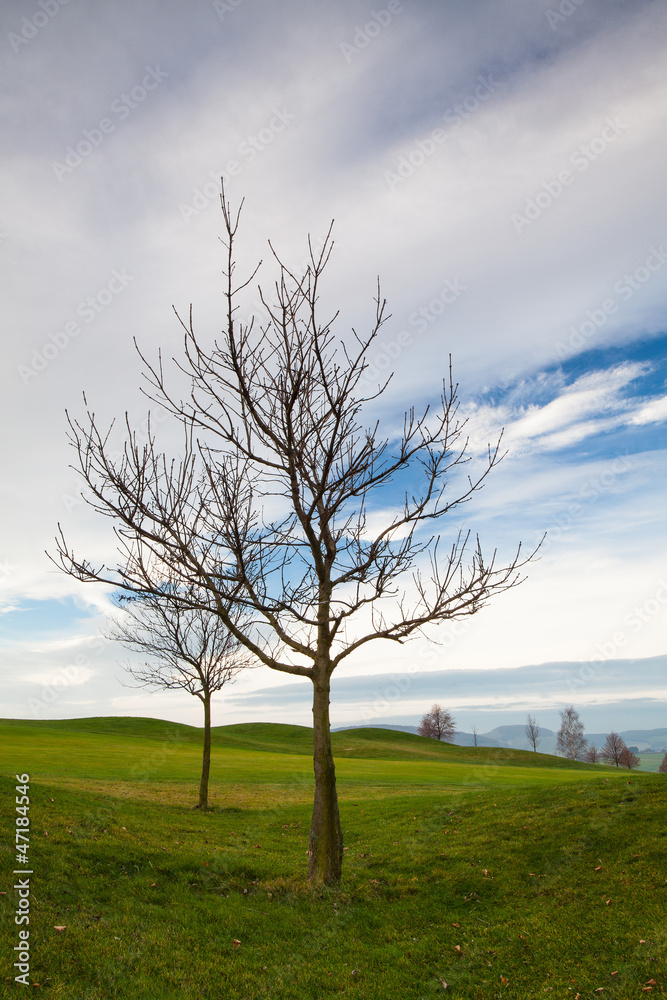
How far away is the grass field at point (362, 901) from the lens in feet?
23.1

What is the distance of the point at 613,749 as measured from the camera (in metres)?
93.1

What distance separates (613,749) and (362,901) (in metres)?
102

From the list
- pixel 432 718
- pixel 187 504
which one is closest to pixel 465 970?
pixel 187 504

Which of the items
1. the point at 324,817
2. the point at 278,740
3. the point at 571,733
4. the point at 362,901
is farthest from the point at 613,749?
the point at 324,817

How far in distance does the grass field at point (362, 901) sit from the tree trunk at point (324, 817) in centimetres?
35

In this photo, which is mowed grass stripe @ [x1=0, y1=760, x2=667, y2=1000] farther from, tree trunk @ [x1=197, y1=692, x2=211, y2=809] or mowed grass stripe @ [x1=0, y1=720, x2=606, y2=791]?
mowed grass stripe @ [x1=0, y1=720, x2=606, y2=791]

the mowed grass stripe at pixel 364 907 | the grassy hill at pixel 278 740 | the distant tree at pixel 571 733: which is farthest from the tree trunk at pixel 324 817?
the distant tree at pixel 571 733

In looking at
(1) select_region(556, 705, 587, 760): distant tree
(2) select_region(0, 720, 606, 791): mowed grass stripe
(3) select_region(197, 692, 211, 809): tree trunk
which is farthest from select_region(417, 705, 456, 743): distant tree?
(3) select_region(197, 692, 211, 809): tree trunk

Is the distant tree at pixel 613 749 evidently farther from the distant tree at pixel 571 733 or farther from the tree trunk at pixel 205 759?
the tree trunk at pixel 205 759

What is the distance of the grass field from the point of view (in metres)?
7.03

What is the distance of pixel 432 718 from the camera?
339 ft

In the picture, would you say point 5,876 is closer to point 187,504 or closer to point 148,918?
point 148,918

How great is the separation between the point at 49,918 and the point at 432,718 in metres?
104

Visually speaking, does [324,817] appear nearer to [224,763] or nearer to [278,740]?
[224,763]
